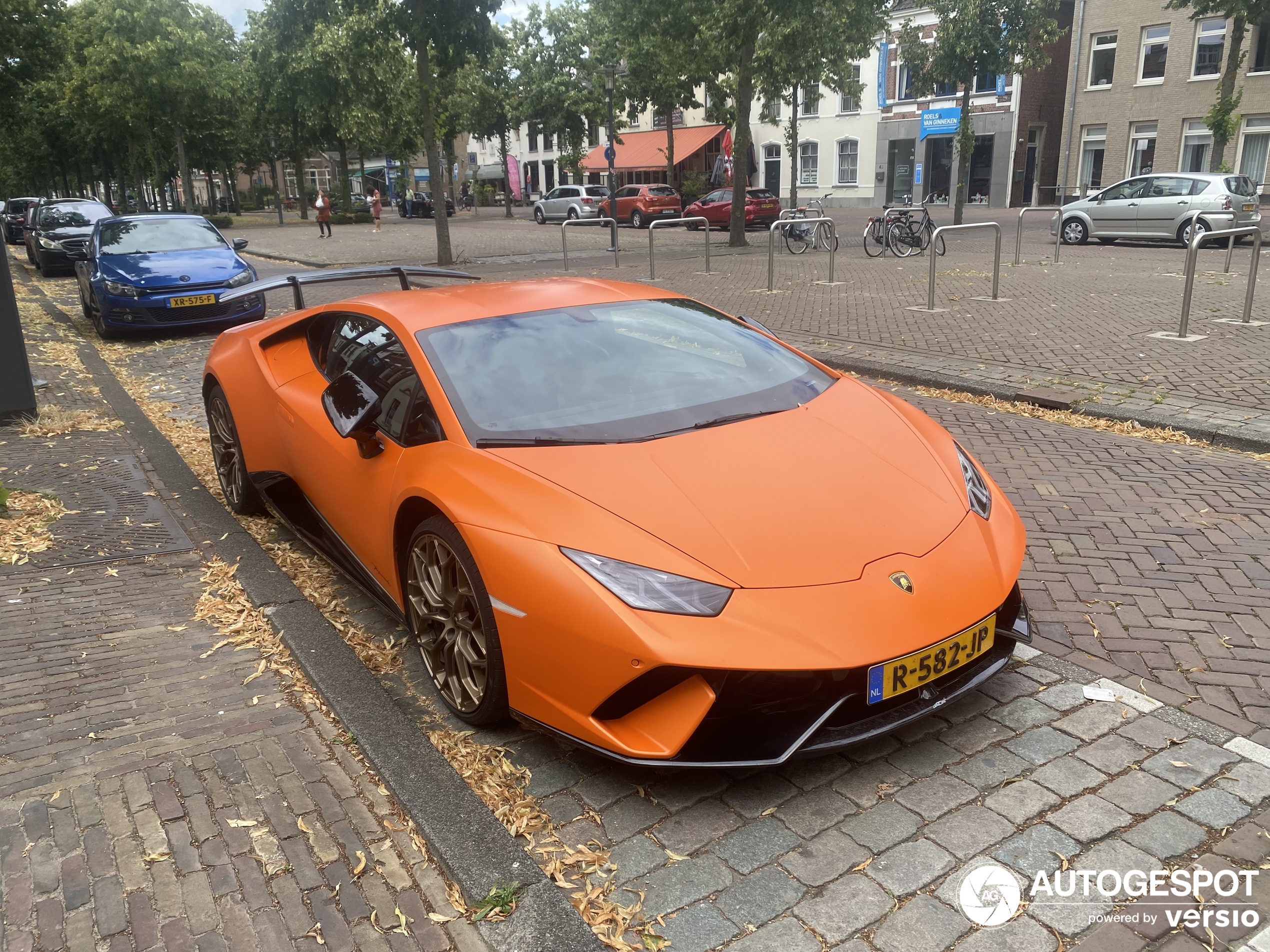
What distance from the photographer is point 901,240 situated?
20188mm

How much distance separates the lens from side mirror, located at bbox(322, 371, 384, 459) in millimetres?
3770

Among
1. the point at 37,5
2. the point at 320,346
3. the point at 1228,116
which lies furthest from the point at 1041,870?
the point at 1228,116

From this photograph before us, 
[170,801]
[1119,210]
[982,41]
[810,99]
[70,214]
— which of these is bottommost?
[170,801]

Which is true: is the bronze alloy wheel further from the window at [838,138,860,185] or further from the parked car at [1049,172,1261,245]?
the window at [838,138,860,185]

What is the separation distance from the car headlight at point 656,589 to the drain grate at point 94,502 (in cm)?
327

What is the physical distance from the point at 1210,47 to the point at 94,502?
41.8m

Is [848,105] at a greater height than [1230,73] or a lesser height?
greater

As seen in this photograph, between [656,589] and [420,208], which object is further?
[420,208]

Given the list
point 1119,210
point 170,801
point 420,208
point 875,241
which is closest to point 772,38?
point 875,241

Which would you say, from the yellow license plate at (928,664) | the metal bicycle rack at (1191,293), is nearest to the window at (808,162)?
the metal bicycle rack at (1191,293)

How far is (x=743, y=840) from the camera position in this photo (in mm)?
2656

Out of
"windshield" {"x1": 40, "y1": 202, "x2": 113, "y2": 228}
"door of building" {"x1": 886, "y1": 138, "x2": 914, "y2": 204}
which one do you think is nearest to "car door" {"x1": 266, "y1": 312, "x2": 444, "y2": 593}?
"windshield" {"x1": 40, "y1": 202, "x2": 113, "y2": 228}

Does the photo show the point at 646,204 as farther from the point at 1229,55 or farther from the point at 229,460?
the point at 229,460

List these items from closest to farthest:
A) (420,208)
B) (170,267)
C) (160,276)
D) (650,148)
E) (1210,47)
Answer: (160,276) → (170,267) → (1210,47) → (420,208) → (650,148)
